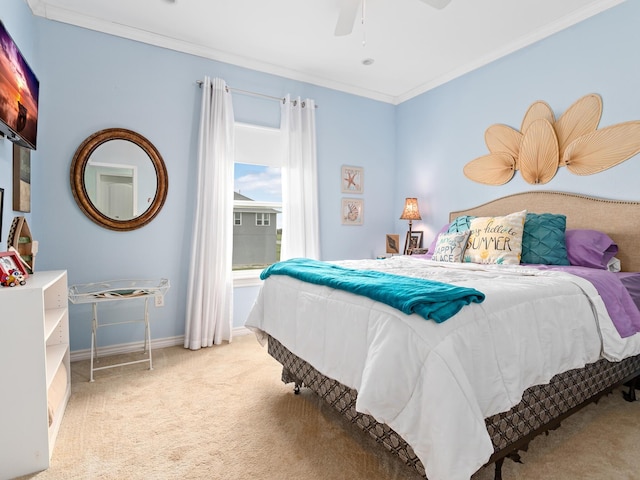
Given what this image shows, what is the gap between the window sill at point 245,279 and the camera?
3588 mm

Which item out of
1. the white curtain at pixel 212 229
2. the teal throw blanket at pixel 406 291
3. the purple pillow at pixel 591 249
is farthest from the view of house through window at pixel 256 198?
the purple pillow at pixel 591 249

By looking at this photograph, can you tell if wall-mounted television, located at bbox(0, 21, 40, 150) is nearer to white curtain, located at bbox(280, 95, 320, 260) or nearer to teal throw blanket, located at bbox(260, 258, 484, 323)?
teal throw blanket, located at bbox(260, 258, 484, 323)

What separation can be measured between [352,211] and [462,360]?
126 inches

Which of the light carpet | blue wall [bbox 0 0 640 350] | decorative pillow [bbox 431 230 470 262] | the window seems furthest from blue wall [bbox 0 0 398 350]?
decorative pillow [bbox 431 230 470 262]

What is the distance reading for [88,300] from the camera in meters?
2.42

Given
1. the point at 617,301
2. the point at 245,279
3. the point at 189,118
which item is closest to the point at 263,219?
the point at 245,279

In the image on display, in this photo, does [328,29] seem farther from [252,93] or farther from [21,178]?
[21,178]

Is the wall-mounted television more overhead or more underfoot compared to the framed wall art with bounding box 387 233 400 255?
more overhead

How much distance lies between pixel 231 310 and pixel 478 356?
2606 mm

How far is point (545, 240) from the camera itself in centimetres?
253

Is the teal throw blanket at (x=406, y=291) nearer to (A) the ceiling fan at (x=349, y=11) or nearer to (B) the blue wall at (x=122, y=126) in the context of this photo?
(A) the ceiling fan at (x=349, y=11)

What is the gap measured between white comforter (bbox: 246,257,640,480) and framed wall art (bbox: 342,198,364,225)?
2361 mm

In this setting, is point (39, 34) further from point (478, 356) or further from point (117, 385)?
point (478, 356)

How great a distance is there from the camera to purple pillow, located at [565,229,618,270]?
2.44 meters
